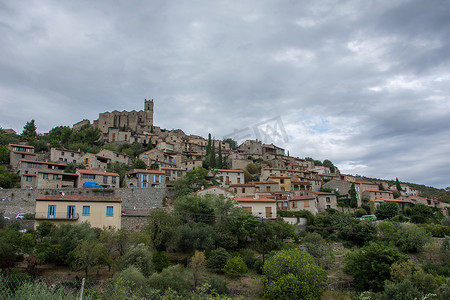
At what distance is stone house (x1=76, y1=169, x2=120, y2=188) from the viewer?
4425cm

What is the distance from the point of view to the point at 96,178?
4522 cm

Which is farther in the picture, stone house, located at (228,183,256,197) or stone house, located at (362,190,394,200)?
stone house, located at (362,190,394,200)

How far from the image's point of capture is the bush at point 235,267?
27.4m

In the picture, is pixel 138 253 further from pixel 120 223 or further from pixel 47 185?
pixel 47 185

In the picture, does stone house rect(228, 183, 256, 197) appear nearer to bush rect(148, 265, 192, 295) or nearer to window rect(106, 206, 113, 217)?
window rect(106, 206, 113, 217)

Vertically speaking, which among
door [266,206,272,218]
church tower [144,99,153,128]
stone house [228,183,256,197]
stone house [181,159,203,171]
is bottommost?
door [266,206,272,218]

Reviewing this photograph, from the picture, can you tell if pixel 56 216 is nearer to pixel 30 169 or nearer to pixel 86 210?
pixel 86 210

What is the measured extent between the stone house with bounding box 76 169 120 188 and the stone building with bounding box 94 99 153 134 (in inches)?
1463

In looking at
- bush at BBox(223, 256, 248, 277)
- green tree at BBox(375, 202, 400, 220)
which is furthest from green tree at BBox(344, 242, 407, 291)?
green tree at BBox(375, 202, 400, 220)

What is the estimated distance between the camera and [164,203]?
43.1 meters

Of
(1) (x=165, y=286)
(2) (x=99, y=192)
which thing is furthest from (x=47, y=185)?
(1) (x=165, y=286)

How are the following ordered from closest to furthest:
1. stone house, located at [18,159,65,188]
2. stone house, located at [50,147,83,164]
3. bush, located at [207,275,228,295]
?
bush, located at [207,275,228,295]
stone house, located at [18,159,65,188]
stone house, located at [50,147,83,164]

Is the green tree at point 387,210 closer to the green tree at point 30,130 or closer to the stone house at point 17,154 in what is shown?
the stone house at point 17,154

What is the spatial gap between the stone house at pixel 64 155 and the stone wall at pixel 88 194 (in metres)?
18.2
